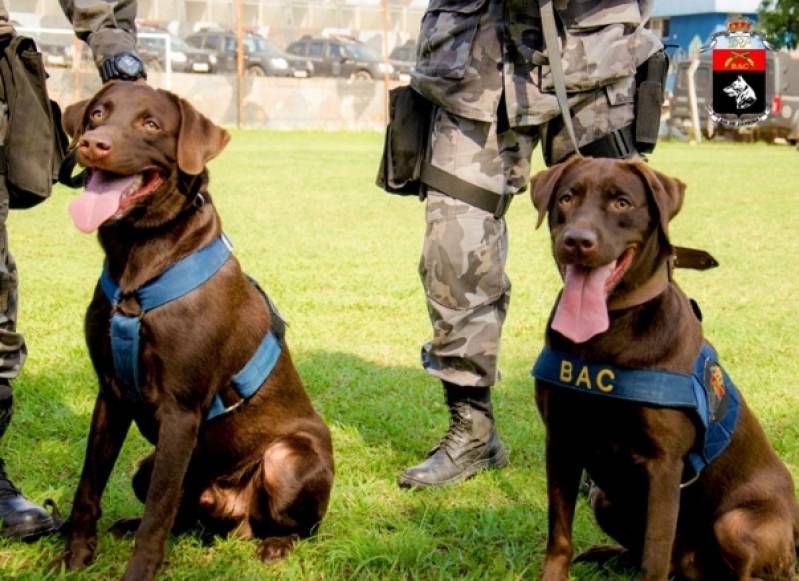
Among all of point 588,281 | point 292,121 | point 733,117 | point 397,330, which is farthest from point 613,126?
point 292,121

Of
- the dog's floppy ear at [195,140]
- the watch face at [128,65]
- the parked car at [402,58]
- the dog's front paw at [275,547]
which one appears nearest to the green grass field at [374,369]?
the dog's front paw at [275,547]

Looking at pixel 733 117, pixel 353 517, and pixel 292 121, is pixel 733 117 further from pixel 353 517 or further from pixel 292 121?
pixel 353 517

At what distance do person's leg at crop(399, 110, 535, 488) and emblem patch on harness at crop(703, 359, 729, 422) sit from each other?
1188mm

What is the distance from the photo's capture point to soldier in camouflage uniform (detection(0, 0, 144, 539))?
3.43 metres

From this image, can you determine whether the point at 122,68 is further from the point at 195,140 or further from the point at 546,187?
the point at 546,187

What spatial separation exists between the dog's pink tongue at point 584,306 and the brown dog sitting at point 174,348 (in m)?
0.99

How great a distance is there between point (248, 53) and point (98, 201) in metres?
33.9

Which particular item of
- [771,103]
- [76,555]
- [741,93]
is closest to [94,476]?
[76,555]

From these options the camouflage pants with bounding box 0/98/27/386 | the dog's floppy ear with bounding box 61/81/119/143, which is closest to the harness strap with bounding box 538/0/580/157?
the dog's floppy ear with bounding box 61/81/119/143

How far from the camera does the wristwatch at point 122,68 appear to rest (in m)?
3.32

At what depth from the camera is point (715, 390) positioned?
2959mm

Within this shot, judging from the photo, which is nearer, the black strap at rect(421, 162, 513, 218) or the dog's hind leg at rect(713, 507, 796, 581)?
the dog's hind leg at rect(713, 507, 796, 581)

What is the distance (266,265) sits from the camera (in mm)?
8922

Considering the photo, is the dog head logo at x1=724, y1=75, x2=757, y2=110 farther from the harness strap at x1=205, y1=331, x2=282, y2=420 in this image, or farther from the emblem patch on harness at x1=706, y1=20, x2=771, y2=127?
the harness strap at x1=205, y1=331, x2=282, y2=420
